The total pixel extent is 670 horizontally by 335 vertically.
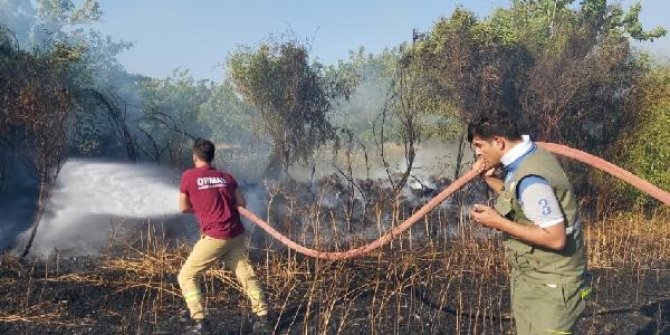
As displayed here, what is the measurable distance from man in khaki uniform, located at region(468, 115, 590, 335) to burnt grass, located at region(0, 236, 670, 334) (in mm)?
1524

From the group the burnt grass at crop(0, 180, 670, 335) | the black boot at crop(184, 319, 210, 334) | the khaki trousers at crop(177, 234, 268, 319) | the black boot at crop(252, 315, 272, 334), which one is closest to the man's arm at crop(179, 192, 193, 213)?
the khaki trousers at crop(177, 234, 268, 319)

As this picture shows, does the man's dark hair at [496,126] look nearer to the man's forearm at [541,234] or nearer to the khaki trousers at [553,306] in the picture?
the man's forearm at [541,234]

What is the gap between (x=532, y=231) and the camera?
9.51ft

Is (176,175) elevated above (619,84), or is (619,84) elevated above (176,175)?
(619,84)

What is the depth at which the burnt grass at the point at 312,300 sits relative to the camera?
514cm

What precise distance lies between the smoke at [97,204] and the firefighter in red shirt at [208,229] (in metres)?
4.51

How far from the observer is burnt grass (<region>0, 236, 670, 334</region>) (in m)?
5.14

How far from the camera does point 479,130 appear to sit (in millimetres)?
3150

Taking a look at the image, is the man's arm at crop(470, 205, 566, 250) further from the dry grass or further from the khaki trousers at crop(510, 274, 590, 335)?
the dry grass

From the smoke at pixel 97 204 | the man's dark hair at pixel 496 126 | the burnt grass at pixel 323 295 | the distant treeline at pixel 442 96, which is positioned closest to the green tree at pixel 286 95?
the distant treeline at pixel 442 96

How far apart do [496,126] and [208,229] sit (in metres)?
2.99

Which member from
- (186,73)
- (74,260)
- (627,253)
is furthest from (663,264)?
(186,73)

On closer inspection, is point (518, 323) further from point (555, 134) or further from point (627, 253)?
point (555, 134)

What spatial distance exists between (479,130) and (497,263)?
4707 millimetres
